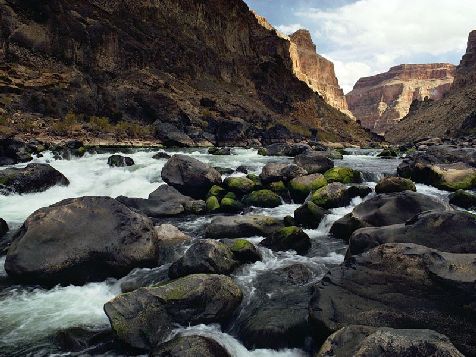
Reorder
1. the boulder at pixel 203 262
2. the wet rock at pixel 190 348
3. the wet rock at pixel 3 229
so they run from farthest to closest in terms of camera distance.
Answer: the wet rock at pixel 3 229 < the boulder at pixel 203 262 < the wet rock at pixel 190 348

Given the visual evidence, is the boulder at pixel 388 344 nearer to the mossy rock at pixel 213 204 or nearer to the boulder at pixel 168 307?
the boulder at pixel 168 307

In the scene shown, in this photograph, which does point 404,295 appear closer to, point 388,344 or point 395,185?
point 388,344

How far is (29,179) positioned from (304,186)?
12.2 meters

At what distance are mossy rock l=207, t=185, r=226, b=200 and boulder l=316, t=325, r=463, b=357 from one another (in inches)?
435

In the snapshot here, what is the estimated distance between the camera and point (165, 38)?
67.7 meters

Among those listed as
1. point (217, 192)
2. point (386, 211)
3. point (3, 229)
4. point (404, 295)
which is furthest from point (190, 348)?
point (217, 192)

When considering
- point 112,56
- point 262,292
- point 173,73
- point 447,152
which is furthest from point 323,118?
point 262,292

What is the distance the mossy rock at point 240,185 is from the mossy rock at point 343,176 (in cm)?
355

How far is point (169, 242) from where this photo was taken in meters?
10.6

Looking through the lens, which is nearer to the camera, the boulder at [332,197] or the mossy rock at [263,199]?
the boulder at [332,197]

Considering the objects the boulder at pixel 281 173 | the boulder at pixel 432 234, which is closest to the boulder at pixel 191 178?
the boulder at pixel 281 173

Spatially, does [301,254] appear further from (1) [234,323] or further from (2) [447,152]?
(2) [447,152]

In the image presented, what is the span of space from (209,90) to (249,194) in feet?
189

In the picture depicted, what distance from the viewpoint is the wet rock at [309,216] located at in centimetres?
1215
